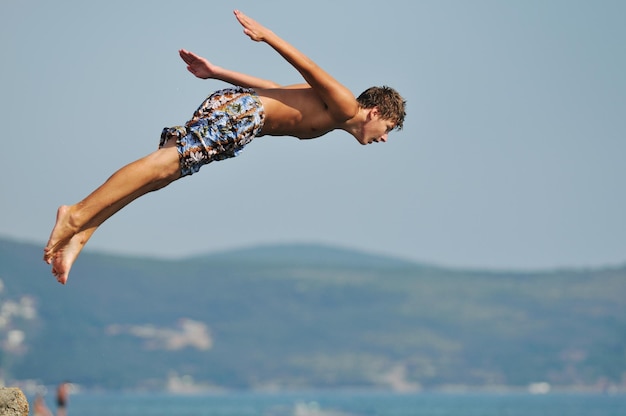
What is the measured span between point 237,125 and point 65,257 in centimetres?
211

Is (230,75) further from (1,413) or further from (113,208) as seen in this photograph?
(1,413)

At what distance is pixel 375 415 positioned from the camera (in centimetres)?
18050

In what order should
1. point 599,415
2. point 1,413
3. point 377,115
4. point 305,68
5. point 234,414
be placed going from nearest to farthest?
point 1,413, point 305,68, point 377,115, point 599,415, point 234,414

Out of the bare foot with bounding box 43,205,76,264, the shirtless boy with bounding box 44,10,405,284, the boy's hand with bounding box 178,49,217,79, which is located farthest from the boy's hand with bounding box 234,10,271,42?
the bare foot with bounding box 43,205,76,264

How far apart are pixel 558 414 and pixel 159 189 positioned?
591 ft

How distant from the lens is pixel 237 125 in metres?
12.2

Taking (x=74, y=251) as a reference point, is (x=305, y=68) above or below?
above

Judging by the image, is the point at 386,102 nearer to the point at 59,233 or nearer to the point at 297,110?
the point at 297,110

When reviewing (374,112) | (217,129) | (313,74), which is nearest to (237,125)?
(217,129)

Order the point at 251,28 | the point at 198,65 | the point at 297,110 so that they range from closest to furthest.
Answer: the point at 251,28, the point at 297,110, the point at 198,65

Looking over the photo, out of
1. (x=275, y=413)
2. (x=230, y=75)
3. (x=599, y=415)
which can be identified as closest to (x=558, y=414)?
(x=599, y=415)

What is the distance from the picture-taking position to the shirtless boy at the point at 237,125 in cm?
1172

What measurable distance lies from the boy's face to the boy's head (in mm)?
42

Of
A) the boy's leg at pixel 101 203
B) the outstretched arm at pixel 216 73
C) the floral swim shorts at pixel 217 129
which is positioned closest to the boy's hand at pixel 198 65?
the outstretched arm at pixel 216 73
